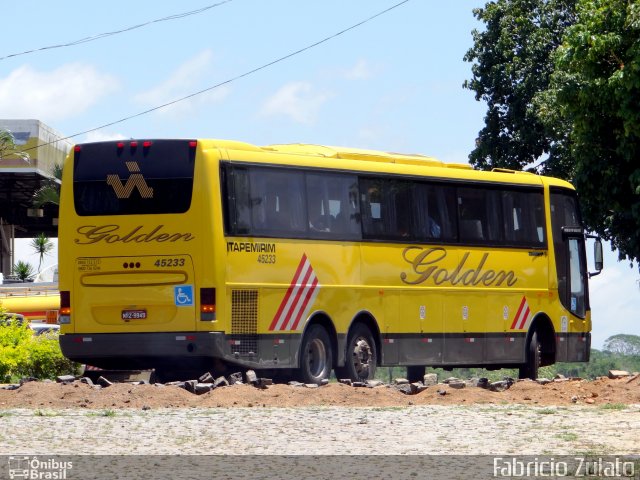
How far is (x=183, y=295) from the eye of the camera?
20.2 metres

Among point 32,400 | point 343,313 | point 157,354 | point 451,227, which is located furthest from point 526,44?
point 32,400

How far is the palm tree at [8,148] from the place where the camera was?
65.4 metres

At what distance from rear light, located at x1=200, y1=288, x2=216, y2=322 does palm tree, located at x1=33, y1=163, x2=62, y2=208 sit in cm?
4634

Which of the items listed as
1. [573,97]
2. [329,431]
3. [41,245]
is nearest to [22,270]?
[41,245]

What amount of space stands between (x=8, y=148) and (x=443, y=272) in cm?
4484

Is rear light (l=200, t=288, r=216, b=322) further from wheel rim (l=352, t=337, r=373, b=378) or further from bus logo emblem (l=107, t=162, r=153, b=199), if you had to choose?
wheel rim (l=352, t=337, r=373, b=378)

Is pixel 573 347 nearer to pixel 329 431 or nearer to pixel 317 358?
pixel 317 358

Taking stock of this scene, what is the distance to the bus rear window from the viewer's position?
20453 millimetres

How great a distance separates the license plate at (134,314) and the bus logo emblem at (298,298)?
188 centimetres

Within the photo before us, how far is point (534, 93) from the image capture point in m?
46.2

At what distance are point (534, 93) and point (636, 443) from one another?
34637 millimetres

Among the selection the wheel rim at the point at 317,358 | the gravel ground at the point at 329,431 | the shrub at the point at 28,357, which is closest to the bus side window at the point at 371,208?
the wheel rim at the point at 317,358

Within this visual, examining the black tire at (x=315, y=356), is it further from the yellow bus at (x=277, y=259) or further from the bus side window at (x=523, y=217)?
the bus side window at (x=523, y=217)

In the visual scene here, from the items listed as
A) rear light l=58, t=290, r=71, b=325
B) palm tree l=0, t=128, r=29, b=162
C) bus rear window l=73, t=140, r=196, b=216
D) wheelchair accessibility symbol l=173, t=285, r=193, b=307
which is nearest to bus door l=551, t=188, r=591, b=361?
bus rear window l=73, t=140, r=196, b=216
